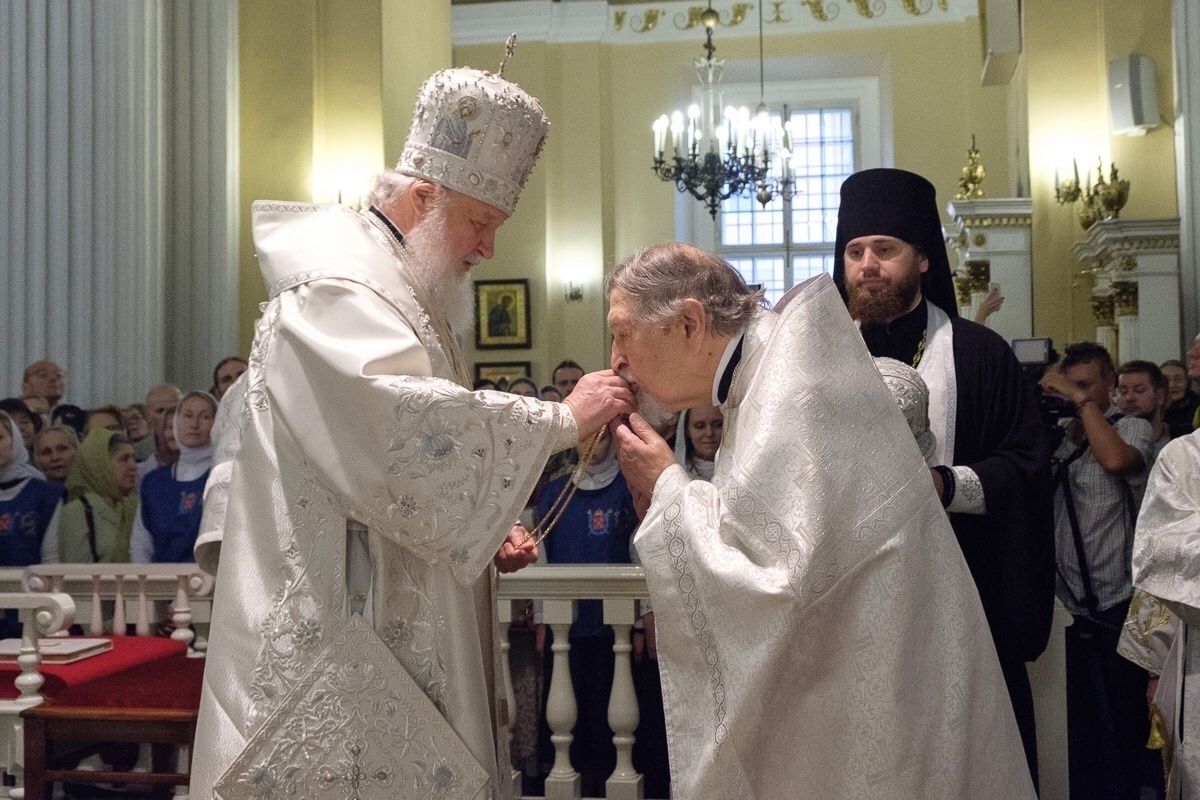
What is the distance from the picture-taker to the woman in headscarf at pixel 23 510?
5.69 meters

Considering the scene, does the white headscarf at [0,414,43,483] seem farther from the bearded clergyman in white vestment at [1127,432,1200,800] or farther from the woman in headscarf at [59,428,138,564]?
the bearded clergyman in white vestment at [1127,432,1200,800]

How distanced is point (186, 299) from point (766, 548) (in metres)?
9.01

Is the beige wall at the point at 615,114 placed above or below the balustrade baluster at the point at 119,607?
above

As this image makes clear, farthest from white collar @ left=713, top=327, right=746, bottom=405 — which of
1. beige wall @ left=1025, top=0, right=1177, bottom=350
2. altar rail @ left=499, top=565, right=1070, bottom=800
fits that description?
beige wall @ left=1025, top=0, right=1177, bottom=350

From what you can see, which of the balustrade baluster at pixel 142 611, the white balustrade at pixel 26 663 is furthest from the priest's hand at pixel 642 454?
the balustrade baluster at pixel 142 611

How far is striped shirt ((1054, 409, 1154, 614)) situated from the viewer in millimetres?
5164

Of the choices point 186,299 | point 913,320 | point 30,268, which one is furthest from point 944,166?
point 913,320

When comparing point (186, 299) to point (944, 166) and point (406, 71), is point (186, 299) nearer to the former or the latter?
point (406, 71)

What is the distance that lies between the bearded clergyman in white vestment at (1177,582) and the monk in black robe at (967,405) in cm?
59

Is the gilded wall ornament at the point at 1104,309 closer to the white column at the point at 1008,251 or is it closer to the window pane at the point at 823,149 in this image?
the white column at the point at 1008,251

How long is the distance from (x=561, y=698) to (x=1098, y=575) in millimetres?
2449

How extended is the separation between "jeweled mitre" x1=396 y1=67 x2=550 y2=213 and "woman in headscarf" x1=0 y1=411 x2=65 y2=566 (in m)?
3.49

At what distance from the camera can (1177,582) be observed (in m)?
3.61

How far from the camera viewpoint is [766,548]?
7.33ft
